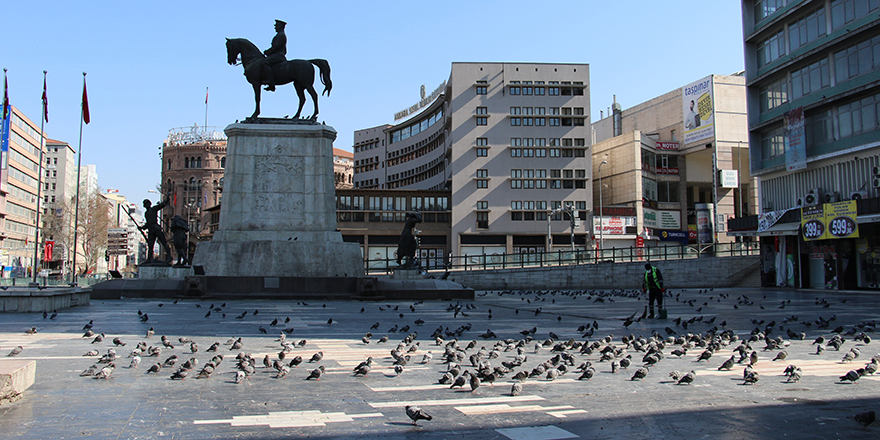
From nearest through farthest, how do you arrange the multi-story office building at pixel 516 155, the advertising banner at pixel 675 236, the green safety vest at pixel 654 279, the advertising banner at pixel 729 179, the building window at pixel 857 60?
the green safety vest at pixel 654 279, the building window at pixel 857 60, the multi-story office building at pixel 516 155, the advertising banner at pixel 729 179, the advertising banner at pixel 675 236

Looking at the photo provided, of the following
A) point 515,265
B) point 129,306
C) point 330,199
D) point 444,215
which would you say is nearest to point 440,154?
point 444,215

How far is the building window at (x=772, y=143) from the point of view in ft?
127

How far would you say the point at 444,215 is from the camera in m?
66.1

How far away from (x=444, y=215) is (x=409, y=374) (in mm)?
58560

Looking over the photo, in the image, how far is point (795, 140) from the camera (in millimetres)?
35906

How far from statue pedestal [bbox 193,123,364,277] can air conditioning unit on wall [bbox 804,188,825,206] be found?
83.9 ft

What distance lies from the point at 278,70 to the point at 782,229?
94.2 feet

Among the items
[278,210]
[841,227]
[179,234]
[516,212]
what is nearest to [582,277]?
[841,227]

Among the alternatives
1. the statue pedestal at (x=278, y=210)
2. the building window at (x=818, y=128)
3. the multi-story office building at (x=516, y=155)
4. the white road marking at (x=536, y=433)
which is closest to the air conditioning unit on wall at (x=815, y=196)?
the building window at (x=818, y=128)

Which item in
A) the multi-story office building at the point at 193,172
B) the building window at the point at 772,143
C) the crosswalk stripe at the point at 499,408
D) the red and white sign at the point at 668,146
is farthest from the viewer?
the multi-story office building at the point at 193,172

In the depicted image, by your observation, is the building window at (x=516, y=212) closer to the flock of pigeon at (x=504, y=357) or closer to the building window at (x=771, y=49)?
the building window at (x=771, y=49)

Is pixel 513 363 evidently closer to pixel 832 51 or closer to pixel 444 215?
pixel 832 51

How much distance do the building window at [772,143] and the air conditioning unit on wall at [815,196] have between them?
3617 mm

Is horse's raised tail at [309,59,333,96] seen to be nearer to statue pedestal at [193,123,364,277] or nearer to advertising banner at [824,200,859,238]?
statue pedestal at [193,123,364,277]
